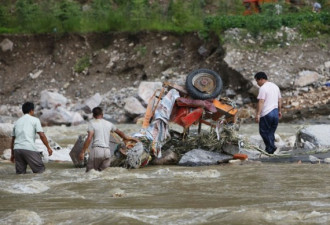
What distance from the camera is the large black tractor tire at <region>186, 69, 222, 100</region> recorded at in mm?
12055

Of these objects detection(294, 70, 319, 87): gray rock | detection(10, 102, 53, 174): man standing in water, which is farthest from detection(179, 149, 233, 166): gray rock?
detection(294, 70, 319, 87): gray rock

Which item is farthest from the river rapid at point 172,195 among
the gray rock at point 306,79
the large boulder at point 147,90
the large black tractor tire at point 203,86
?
the gray rock at point 306,79

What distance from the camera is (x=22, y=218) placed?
6.87m

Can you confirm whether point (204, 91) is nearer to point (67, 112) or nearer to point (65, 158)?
point (65, 158)

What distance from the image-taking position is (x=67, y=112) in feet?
83.9

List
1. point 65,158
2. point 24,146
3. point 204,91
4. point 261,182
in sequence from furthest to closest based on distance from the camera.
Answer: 1. point 65,158
2. point 204,91
3. point 24,146
4. point 261,182

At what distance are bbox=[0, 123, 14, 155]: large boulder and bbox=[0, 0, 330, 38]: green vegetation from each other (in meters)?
17.5

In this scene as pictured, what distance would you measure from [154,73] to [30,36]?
8043 mm

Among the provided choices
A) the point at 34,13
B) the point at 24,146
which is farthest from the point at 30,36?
the point at 24,146

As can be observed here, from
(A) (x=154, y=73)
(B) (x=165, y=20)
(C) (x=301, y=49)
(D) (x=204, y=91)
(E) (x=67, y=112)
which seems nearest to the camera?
(D) (x=204, y=91)

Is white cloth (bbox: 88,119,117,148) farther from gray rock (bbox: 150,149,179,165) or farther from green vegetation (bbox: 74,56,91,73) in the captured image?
green vegetation (bbox: 74,56,91,73)

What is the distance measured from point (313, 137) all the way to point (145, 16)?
22.0 m

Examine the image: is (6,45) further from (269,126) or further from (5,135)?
(269,126)

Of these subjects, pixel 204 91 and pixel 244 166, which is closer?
pixel 244 166
